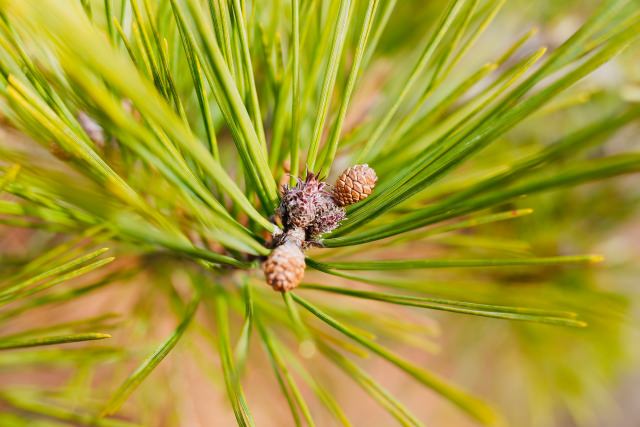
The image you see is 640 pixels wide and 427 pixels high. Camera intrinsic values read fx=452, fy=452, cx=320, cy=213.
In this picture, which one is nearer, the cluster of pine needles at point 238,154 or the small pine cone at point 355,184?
the cluster of pine needles at point 238,154

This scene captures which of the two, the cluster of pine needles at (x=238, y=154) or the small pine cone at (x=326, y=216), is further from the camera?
the small pine cone at (x=326, y=216)

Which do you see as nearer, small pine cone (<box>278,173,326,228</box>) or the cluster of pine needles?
the cluster of pine needles

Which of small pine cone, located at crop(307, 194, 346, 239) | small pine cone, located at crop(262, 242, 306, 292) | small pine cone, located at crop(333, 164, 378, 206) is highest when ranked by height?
small pine cone, located at crop(333, 164, 378, 206)

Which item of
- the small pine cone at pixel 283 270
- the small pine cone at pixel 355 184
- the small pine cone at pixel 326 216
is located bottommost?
the small pine cone at pixel 283 270

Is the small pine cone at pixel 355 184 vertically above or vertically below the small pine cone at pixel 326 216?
above
